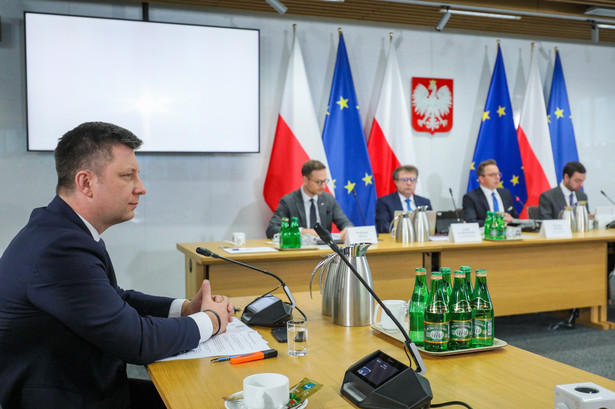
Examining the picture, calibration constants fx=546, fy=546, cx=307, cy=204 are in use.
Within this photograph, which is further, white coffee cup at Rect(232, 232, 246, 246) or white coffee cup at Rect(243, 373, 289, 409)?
white coffee cup at Rect(232, 232, 246, 246)

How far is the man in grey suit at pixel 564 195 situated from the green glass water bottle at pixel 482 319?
14.1 ft

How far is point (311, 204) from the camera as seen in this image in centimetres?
480

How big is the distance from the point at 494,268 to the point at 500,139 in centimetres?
267

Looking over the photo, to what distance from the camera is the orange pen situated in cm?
146

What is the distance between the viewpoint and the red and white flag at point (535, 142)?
20.7 ft

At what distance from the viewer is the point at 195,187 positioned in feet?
17.5

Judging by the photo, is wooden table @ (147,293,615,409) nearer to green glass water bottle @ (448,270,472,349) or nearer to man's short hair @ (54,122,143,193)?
green glass water bottle @ (448,270,472,349)

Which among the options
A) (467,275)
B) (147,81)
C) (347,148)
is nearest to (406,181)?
(347,148)

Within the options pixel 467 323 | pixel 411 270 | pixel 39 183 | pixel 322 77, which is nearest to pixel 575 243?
pixel 411 270

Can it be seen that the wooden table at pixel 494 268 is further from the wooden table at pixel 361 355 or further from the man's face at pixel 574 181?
the wooden table at pixel 361 355

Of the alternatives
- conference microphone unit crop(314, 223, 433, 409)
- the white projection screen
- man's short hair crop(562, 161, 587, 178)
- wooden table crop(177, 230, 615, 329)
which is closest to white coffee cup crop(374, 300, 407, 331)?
conference microphone unit crop(314, 223, 433, 409)

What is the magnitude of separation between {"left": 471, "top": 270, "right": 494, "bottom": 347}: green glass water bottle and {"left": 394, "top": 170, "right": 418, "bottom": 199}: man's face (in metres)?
3.61

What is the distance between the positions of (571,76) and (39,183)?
6.06 m

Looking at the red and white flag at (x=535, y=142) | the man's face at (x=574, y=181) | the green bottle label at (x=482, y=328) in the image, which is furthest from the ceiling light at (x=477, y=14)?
the green bottle label at (x=482, y=328)
